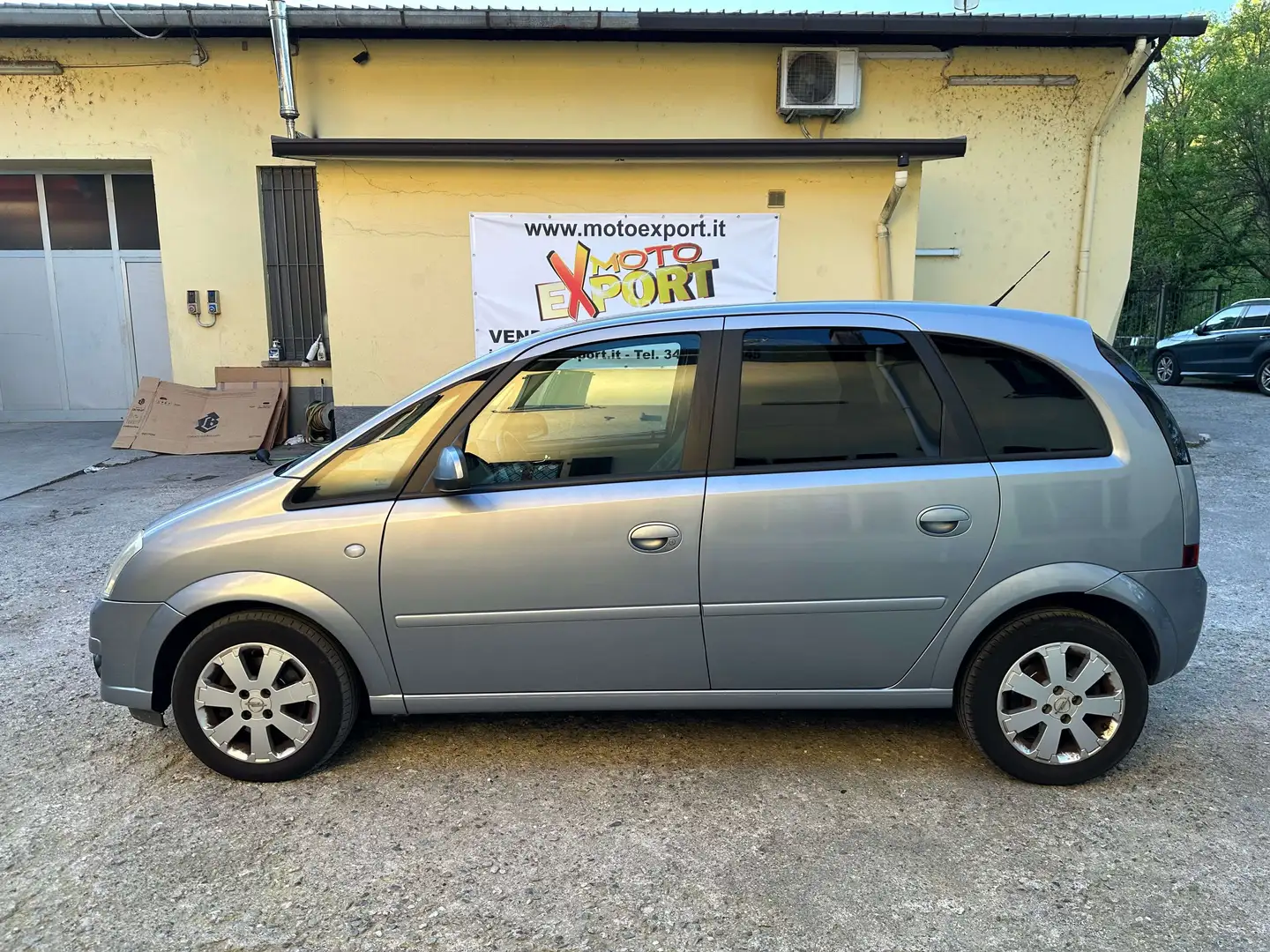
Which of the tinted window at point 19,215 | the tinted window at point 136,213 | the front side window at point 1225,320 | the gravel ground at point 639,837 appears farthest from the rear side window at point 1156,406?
the front side window at point 1225,320

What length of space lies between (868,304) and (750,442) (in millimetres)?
750

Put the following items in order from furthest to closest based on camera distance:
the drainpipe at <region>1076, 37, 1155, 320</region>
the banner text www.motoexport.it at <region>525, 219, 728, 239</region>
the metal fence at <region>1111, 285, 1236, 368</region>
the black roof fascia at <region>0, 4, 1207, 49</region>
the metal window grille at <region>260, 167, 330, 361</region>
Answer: the metal fence at <region>1111, 285, 1236, 368</region>
the metal window grille at <region>260, 167, 330, 361</region>
the drainpipe at <region>1076, 37, 1155, 320</region>
the black roof fascia at <region>0, 4, 1207, 49</region>
the banner text www.motoexport.it at <region>525, 219, 728, 239</region>

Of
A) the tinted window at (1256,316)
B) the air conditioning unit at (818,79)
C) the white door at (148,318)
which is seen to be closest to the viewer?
the air conditioning unit at (818,79)

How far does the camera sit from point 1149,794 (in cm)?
302

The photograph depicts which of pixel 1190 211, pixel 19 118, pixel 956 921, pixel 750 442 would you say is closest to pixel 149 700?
pixel 750 442

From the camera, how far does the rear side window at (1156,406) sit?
3.04m

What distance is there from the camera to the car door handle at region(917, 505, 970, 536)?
9.70ft

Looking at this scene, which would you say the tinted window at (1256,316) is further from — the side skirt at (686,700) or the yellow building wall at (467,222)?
the side skirt at (686,700)

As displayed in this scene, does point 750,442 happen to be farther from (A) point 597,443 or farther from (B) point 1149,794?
(B) point 1149,794

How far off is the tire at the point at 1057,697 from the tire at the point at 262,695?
7.78 ft

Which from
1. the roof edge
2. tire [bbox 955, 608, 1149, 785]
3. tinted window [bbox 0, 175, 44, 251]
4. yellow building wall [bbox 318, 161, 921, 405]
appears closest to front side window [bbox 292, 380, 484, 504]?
tire [bbox 955, 608, 1149, 785]

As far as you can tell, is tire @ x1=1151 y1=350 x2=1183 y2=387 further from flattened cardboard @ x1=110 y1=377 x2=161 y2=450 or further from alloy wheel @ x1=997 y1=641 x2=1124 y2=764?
flattened cardboard @ x1=110 y1=377 x2=161 y2=450

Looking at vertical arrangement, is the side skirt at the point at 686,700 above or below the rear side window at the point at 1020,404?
below

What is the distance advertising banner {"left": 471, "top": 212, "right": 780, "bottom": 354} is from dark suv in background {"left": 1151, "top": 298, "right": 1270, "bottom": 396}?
11173mm
